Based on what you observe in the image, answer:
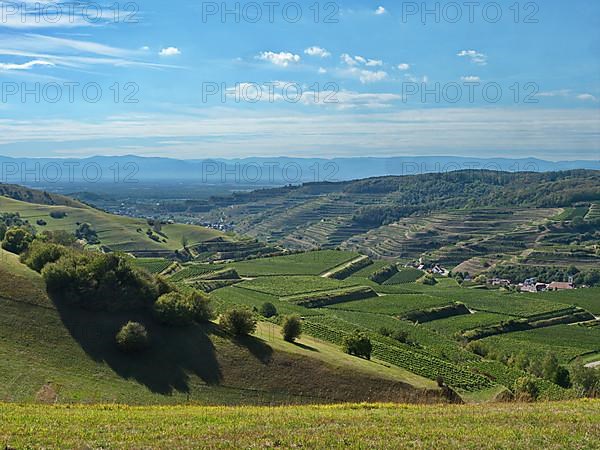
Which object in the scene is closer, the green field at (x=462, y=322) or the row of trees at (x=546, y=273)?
the green field at (x=462, y=322)

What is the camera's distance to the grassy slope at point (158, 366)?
3609 centimetres

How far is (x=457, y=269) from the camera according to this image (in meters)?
171

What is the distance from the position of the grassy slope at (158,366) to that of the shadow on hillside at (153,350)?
7 centimetres

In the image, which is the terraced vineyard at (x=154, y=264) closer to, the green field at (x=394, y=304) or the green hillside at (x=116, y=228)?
the green hillside at (x=116, y=228)

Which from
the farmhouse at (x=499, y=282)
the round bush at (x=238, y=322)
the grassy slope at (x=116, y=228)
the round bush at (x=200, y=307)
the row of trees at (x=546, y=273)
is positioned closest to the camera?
the round bush at (x=238, y=322)

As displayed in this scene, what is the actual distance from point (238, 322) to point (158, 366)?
7.97 m

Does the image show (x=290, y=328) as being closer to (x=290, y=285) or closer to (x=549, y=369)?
(x=549, y=369)

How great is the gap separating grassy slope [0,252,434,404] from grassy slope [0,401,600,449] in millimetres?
10410

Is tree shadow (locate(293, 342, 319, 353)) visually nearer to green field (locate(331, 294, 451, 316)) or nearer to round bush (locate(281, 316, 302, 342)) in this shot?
round bush (locate(281, 316, 302, 342))

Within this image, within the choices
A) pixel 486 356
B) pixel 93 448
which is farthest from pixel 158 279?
pixel 486 356

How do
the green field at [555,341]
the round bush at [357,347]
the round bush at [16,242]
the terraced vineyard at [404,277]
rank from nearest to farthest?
the round bush at [357,347]
the round bush at [16,242]
the green field at [555,341]
the terraced vineyard at [404,277]

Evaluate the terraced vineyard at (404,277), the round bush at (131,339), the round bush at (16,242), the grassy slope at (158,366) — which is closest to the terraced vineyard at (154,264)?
the terraced vineyard at (404,277)

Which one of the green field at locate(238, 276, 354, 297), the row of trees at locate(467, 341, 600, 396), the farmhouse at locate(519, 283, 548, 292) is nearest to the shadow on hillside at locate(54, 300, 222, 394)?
the row of trees at locate(467, 341, 600, 396)

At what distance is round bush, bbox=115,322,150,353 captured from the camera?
133ft
